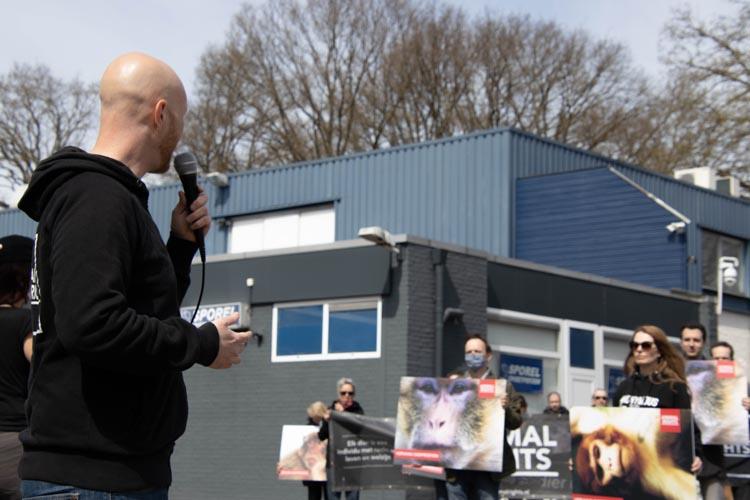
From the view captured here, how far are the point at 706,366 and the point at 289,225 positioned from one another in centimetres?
2077

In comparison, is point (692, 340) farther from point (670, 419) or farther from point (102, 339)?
point (102, 339)

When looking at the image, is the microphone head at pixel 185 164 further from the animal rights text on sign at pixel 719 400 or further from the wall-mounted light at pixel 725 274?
the wall-mounted light at pixel 725 274

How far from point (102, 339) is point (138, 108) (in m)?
0.61

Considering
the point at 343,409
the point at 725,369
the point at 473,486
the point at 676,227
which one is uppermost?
the point at 676,227

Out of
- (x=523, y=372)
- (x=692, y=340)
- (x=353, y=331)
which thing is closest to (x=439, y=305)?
(x=353, y=331)

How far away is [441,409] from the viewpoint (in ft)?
40.9

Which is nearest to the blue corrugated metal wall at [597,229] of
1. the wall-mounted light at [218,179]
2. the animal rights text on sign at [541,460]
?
the wall-mounted light at [218,179]

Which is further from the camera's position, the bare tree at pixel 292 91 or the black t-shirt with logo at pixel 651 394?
the bare tree at pixel 292 91

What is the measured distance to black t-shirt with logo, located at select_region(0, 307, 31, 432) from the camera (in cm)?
529

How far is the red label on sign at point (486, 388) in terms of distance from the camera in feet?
38.2

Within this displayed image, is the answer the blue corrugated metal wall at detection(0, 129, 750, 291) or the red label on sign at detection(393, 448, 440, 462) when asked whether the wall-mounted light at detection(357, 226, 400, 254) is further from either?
the blue corrugated metal wall at detection(0, 129, 750, 291)

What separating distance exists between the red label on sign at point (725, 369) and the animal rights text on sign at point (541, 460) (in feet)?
19.4

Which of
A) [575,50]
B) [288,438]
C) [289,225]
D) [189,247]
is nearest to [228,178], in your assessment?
[289,225]

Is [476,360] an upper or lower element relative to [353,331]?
lower
